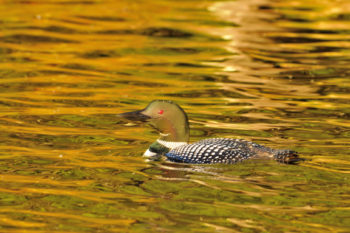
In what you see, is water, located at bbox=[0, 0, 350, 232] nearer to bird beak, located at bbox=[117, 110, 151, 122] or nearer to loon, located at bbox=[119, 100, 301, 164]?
loon, located at bbox=[119, 100, 301, 164]

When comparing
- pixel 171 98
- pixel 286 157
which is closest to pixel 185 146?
pixel 286 157

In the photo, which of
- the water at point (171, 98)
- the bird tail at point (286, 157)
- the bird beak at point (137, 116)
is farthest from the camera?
the bird beak at point (137, 116)

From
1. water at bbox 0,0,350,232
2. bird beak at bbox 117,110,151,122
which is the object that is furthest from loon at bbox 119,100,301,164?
water at bbox 0,0,350,232

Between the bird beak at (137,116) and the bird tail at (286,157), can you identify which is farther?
the bird beak at (137,116)

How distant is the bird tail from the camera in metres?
7.52

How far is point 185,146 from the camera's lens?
25.6 ft

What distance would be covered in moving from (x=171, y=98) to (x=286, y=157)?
3.99 metres

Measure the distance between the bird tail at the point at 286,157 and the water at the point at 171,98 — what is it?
0.32 ft

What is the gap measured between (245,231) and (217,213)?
0.45 meters

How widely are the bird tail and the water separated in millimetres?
98

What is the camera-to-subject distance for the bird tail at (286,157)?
7523mm

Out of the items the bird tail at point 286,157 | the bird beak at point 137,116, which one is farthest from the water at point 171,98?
the bird beak at point 137,116

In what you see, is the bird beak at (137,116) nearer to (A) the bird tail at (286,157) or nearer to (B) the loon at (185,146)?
(B) the loon at (185,146)

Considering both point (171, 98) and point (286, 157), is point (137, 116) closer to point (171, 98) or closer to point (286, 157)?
point (286, 157)
